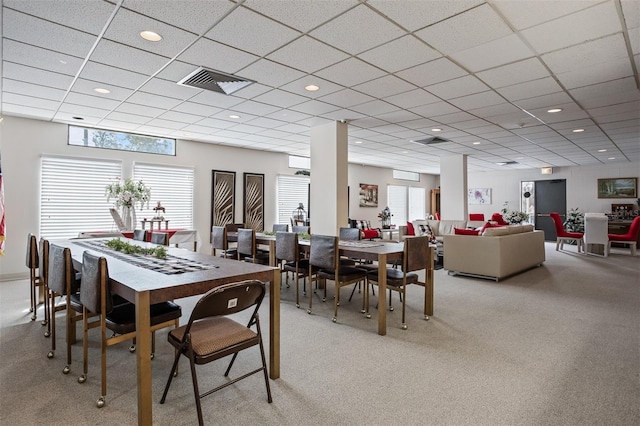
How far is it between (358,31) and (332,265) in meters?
2.25

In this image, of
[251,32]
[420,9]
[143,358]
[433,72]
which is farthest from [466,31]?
[143,358]

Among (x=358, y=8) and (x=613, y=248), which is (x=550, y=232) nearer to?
(x=613, y=248)

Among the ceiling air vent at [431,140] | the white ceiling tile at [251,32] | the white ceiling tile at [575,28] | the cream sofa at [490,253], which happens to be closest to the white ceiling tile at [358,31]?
the white ceiling tile at [251,32]

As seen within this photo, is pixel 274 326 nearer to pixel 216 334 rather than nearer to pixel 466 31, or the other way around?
pixel 216 334

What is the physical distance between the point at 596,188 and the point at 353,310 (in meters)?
11.5

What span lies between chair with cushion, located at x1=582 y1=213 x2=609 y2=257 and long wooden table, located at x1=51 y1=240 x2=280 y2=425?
9389 millimetres

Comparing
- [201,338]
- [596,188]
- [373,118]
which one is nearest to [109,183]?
[373,118]

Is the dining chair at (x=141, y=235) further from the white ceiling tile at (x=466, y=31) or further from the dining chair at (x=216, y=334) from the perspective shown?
the white ceiling tile at (x=466, y=31)

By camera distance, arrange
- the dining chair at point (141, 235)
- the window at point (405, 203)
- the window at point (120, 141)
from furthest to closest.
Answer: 1. the window at point (405, 203)
2. the window at point (120, 141)
3. the dining chair at point (141, 235)

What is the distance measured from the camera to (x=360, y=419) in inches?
76.8

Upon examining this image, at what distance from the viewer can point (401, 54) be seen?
3277 mm

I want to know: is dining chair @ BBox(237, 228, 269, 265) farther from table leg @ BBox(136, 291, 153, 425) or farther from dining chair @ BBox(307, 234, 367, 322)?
table leg @ BBox(136, 291, 153, 425)

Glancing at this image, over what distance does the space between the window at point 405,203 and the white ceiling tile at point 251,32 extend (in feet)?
32.8

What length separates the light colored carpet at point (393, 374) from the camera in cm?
200
